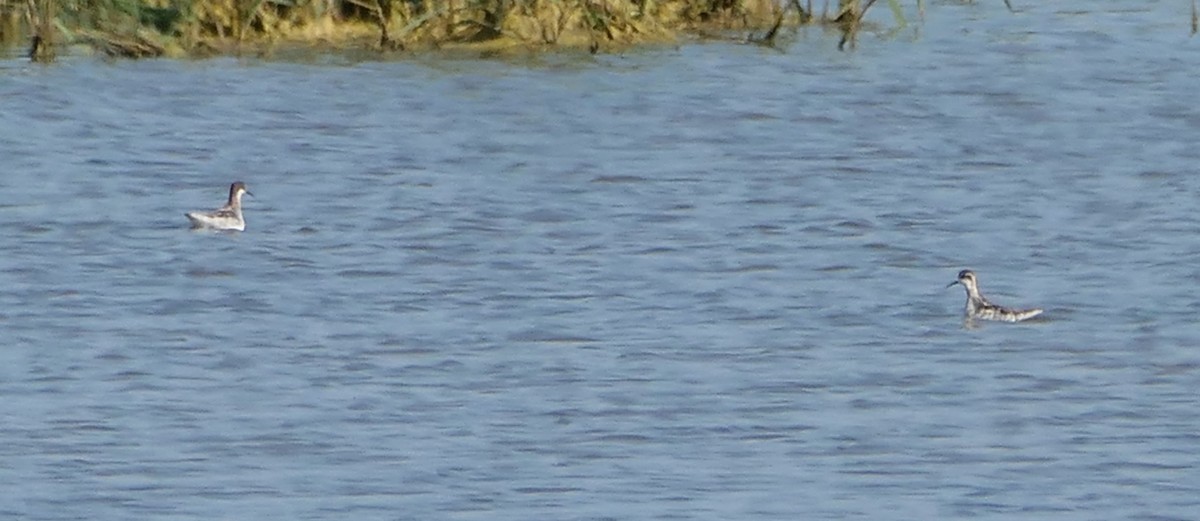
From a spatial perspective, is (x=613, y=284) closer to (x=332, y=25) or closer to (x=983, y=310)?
(x=983, y=310)

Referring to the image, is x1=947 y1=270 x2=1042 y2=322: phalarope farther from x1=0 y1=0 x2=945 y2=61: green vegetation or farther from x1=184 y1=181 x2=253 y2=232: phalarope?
x1=0 y1=0 x2=945 y2=61: green vegetation

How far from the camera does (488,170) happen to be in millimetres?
16344

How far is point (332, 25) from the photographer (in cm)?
1998

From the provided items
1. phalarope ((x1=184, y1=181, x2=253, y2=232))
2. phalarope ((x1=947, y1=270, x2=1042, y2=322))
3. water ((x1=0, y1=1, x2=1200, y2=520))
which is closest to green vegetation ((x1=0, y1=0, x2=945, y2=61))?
water ((x1=0, y1=1, x2=1200, y2=520))

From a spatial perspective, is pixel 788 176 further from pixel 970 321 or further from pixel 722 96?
pixel 970 321

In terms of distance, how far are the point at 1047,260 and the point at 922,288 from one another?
3.24ft

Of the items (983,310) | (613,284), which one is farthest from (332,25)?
(983,310)

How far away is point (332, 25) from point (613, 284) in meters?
7.79

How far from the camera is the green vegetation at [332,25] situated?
63.0 ft

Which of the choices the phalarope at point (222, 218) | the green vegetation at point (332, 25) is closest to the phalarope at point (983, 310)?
the phalarope at point (222, 218)

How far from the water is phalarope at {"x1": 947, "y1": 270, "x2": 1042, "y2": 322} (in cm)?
8

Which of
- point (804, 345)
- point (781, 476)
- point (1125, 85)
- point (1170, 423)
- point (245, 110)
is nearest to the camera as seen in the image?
point (781, 476)

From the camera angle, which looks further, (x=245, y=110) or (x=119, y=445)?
(x=245, y=110)

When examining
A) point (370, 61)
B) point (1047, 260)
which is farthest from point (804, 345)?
point (370, 61)
